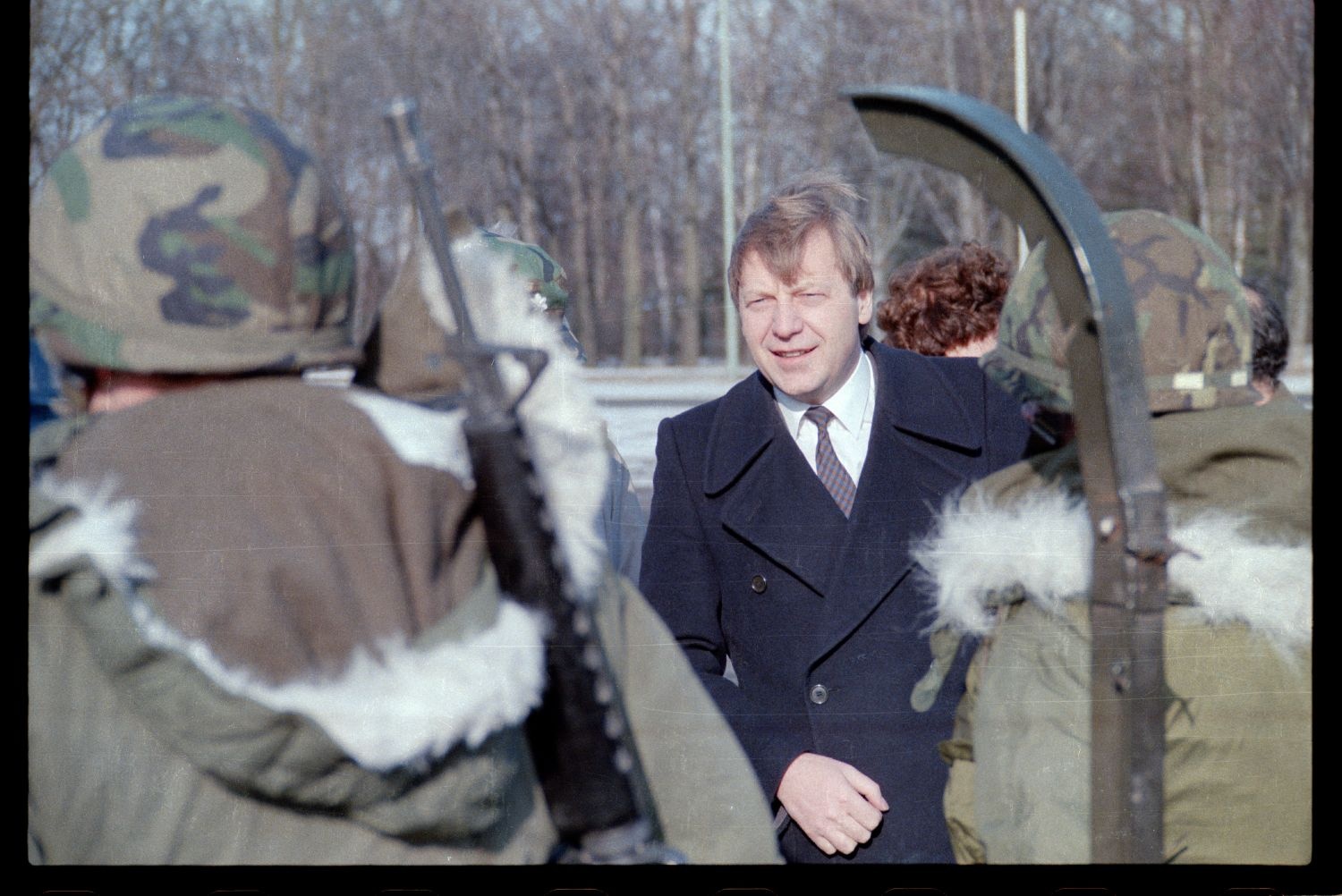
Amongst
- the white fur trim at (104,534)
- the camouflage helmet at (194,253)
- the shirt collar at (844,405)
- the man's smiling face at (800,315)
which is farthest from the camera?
the shirt collar at (844,405)

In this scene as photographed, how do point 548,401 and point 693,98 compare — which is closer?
point 548,401

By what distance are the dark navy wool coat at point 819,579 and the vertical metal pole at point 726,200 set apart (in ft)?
0.25

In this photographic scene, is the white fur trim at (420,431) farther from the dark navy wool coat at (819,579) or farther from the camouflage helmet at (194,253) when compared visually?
the dark navy wool coat at (819,579)

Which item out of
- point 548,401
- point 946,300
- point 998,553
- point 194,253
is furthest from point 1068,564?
point 194,253

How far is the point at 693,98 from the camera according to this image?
2311mm

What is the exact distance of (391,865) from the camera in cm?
208

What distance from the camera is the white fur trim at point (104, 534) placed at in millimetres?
2025

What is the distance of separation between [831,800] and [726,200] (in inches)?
41.2

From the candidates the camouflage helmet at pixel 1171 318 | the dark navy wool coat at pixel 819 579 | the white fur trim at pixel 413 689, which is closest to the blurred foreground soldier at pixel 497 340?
the dark navy wool coat at pixel 819 579

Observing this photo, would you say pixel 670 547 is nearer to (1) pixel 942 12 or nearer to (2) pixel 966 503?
(2) pixel 966 503

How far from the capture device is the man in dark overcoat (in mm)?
2229

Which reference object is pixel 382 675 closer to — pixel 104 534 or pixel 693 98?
pixel 104 534
